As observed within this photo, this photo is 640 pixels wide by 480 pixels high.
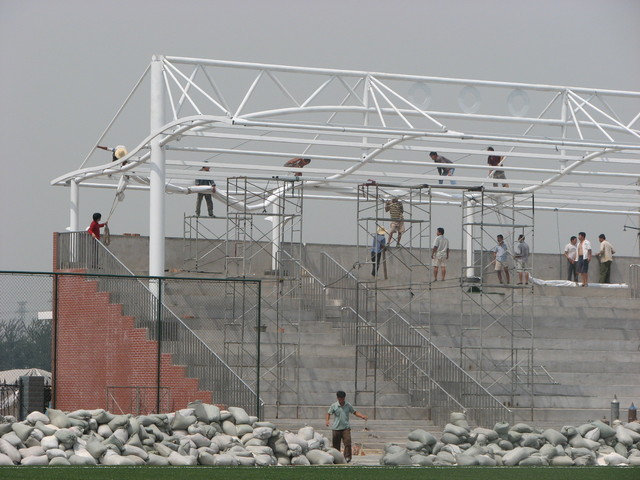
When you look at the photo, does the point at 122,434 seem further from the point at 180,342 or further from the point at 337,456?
the point at 180,342

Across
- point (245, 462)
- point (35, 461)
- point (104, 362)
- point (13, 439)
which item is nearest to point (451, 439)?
point (245, 462)

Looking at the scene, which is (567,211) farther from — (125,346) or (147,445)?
(147,445)

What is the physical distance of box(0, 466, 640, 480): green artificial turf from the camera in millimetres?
17266

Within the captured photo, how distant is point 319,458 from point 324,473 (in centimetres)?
178

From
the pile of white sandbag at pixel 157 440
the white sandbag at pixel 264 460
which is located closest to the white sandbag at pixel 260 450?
the pile of white sandbag at pixel 157 440

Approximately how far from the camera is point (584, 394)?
3008 centimetres

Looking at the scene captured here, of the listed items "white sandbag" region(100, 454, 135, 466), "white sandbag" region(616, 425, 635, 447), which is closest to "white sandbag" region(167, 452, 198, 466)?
"white sandbag" region(100, 454, 135, 466)

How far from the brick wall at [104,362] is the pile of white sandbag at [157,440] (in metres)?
2.58

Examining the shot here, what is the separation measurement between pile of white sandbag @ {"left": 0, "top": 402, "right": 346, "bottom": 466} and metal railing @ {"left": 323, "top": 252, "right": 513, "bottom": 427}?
6.12 metres

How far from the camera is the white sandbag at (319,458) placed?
67.8 feet

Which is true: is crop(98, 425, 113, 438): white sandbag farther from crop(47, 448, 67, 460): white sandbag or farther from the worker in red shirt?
the worker in red shirt

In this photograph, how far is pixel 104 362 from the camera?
23938mm

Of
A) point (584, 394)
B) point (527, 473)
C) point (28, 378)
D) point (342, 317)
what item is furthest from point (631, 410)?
point (28, 378)

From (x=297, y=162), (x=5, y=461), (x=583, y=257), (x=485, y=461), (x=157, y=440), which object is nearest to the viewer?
(x=5, y=461)
